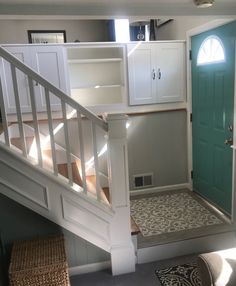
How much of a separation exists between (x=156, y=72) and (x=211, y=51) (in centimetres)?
73

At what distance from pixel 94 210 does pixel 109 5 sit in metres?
1.61

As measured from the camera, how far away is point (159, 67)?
3.54 meters

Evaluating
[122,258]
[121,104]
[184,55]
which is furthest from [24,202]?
[184,55]

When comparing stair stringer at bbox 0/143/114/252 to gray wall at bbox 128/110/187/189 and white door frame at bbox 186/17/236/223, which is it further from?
gray wall at bbox 128/110/187/189

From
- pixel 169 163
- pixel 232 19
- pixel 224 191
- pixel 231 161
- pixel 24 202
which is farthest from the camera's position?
pixel 169 163

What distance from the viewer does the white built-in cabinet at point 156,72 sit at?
3.45 metres

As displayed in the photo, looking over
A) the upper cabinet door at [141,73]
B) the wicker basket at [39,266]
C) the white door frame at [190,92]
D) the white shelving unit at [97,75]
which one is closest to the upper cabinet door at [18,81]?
the white shelving unit at [97,75]

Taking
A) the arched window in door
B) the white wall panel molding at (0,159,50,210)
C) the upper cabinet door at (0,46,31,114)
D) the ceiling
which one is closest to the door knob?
the arched window in door

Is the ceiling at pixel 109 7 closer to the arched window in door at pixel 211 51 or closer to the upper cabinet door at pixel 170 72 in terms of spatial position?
the arched window in door at pixel 211 51

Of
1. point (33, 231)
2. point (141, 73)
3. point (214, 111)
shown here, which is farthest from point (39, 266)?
point (141, 73)

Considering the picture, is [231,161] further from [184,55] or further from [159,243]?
[184,55]

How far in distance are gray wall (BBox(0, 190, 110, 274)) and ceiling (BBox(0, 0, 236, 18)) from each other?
1.43m

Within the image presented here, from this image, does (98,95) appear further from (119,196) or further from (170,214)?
(119,196)

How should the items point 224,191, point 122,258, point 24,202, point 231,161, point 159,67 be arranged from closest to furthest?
point 24,202, point 122,258, point 231,161, point 224,191, point 159,67
